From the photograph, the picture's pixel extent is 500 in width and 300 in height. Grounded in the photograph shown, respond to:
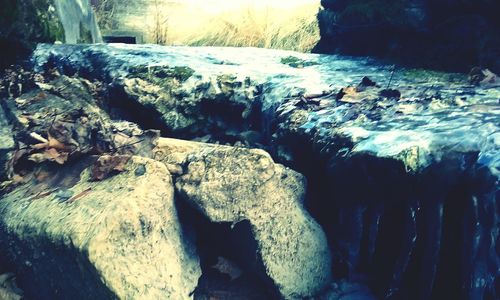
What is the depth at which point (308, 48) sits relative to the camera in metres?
8.90

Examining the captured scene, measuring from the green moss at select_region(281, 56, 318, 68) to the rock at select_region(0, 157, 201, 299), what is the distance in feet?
10.0

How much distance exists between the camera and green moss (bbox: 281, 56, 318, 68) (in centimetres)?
523

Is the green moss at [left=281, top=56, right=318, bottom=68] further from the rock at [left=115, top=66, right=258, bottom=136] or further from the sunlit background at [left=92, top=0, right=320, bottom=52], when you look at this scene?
the sunlit background at [left=92, top=0, right=320, bottom=52]

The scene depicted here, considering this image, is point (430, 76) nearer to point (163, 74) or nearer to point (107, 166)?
point (163, 74)

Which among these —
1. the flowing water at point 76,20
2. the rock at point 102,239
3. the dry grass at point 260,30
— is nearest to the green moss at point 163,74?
the rock at point 102,239

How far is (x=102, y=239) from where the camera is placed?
1987 mm

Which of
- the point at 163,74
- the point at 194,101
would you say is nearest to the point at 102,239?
the point at 194,101

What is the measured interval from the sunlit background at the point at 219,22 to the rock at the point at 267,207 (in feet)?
22.1

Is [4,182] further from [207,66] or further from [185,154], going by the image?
[207,66]

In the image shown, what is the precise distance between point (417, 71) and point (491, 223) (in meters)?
2.79

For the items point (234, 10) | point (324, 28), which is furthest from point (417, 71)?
point (234, 10)

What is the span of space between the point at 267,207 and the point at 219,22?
28.0ft

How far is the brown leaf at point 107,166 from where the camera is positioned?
2512mm

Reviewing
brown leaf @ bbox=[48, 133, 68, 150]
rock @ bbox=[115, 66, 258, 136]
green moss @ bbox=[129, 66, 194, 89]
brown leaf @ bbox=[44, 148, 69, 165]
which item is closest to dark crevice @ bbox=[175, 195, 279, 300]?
brown leaf @ bbox=[44, 148, 69, 165]
